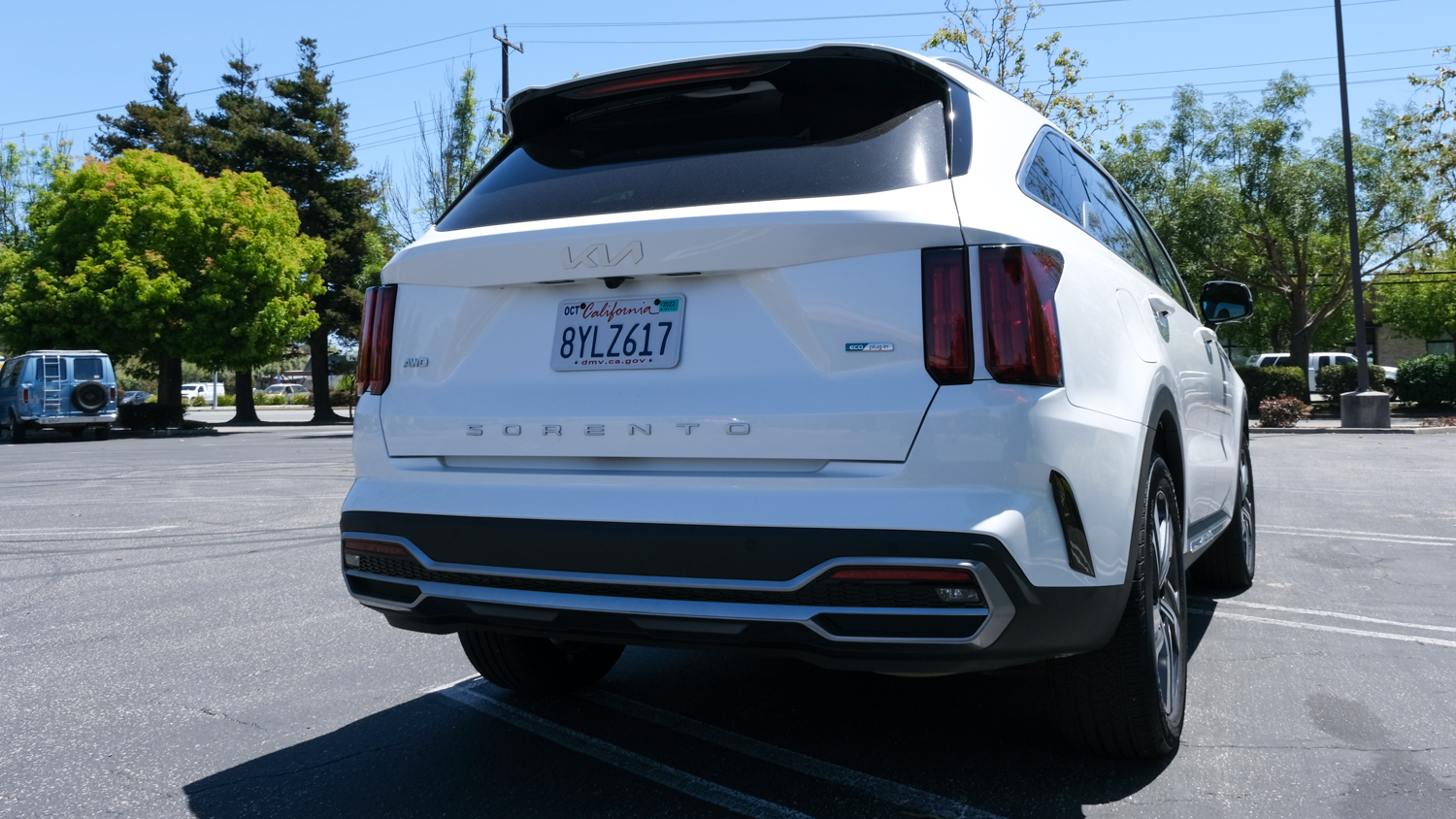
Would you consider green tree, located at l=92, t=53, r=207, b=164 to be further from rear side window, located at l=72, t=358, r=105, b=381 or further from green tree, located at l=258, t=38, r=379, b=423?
rear side window, located at l=72, t=358, r=105, b=381

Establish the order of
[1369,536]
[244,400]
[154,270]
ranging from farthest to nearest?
[244,400] → [154,270] → [1369,536]

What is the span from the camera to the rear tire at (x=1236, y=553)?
5.52 metres

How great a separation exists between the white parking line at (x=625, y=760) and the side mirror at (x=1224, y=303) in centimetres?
350

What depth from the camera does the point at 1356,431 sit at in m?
23.2

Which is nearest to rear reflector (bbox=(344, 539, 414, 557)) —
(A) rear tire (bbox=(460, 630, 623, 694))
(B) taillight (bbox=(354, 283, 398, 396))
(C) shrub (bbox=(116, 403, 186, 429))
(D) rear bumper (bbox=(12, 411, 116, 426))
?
(B) taillight (bbox=(354, 283, 398, 396))

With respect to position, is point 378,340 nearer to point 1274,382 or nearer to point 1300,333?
point 1274,382

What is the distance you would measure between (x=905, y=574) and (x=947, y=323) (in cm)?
55

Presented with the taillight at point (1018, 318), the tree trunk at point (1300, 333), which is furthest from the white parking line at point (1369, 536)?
the tree trunk at point (1300, 333)

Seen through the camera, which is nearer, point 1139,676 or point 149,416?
point 1139,676

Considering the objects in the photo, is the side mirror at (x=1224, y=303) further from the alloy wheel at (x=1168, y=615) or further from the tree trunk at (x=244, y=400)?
the tree trunk at (x=244, y=400)

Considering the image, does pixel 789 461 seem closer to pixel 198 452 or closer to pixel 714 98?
pixel 714 98

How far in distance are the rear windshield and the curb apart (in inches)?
916

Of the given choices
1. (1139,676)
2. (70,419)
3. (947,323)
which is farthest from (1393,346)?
(947,323)

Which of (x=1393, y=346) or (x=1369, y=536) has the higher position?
(x=1393, y=346)
